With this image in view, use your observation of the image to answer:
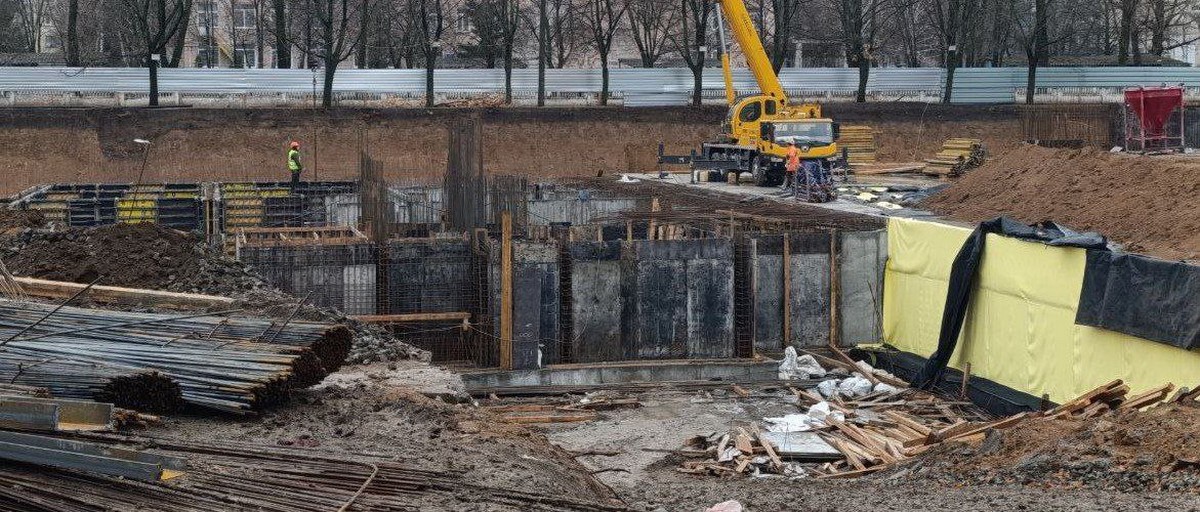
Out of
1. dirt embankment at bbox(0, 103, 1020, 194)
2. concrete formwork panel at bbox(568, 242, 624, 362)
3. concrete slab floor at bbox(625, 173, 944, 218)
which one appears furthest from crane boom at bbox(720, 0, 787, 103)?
concrete formwork panel at bbox(568, 242, 624, 362)

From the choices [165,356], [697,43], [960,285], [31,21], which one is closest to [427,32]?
[697,43]

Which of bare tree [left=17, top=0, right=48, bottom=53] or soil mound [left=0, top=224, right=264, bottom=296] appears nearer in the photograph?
soil mound [left=0, top=224, right=264, bottom=296]

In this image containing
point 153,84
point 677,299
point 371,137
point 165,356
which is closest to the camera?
point 165,356

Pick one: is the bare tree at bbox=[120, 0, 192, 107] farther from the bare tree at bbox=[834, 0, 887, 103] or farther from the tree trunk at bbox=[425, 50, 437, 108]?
the bare tree at bbox=[834, 0, 887, 103]

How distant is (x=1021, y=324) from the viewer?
53.8 feet

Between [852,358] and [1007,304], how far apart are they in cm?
324

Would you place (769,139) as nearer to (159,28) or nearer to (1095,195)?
(1095,195)

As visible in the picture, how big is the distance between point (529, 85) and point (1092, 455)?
4229 cm

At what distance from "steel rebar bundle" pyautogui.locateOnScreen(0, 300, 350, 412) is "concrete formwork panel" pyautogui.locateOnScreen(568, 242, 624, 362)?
6.95 m

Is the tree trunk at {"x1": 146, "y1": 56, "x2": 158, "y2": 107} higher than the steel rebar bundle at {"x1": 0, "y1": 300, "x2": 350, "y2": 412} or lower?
higher

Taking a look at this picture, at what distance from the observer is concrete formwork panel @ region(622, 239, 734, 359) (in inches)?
747

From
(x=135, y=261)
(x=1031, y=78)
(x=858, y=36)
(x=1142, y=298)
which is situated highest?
(x=858, y=36)

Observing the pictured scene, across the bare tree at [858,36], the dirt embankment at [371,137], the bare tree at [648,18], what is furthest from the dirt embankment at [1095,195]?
the bare tree at [648,18]

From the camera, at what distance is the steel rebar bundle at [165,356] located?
10.1m
